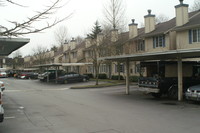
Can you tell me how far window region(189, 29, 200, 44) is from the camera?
2362 cm

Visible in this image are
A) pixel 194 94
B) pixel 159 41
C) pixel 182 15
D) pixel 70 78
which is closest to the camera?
pixel 194 94

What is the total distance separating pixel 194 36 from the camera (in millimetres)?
24000

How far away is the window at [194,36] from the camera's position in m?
23.6

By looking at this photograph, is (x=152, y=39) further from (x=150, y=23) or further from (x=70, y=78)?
(x=70, y=78)

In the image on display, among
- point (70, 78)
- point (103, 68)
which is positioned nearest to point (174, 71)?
point (70, 78)

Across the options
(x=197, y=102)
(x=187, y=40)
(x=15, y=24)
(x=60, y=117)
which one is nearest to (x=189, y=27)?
(x=187, y=40)

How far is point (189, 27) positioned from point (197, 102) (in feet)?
42.2

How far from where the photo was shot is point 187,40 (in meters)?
24.7

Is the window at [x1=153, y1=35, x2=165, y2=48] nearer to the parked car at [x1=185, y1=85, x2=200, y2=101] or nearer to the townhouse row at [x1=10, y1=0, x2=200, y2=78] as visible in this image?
the townhouse row at [x1=10, y1=0, x2=200, y2=78]

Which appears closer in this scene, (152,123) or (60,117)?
(152,123)

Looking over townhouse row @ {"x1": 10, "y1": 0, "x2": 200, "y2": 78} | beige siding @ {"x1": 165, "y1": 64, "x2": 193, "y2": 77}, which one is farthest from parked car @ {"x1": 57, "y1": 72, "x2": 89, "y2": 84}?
beige siding @ {"x1": 165, "y1": 64, "x2": 193, "y2": 77}

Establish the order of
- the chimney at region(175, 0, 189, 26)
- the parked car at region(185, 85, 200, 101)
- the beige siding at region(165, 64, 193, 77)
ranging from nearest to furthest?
the parked car at region(185, 85, 200, 101) → the beige siding at region(165, 64, 193, 77) → the chimney at region(175, 0, 189, 26)

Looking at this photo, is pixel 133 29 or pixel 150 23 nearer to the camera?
pixel 150 23

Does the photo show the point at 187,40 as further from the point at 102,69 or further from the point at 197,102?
the point at 102,69
